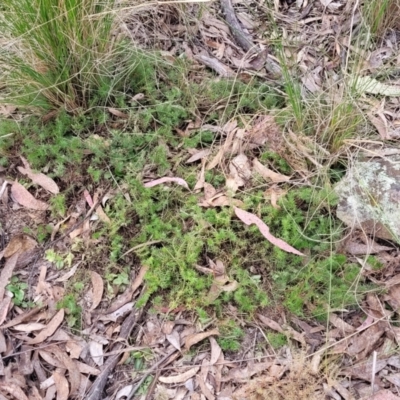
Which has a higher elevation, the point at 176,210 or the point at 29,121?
the point at 29,121

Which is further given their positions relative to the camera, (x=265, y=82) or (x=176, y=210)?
(x=265, y=82)

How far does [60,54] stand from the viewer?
218cm

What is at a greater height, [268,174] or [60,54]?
[60,54]

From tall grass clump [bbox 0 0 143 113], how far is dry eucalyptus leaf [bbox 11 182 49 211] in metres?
0.38

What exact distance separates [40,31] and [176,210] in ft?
3.03

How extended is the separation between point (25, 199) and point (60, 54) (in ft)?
2.18

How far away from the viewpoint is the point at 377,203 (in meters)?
2.10

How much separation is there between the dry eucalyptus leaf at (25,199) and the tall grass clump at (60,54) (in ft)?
1.26

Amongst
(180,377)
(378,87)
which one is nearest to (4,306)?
(180,377)

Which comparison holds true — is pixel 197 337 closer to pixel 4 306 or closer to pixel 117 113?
pixel 4 306

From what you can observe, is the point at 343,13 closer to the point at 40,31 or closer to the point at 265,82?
the point at 265,82

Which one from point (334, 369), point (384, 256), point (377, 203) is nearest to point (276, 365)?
point (334, 369)

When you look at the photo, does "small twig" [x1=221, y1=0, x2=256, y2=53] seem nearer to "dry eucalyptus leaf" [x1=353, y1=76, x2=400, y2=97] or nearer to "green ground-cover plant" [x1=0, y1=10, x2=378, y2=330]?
"green ground-cover plant" [x1=0, y1=10, x2=378, y2=330]

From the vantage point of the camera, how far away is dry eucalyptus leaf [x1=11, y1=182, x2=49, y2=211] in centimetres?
227
